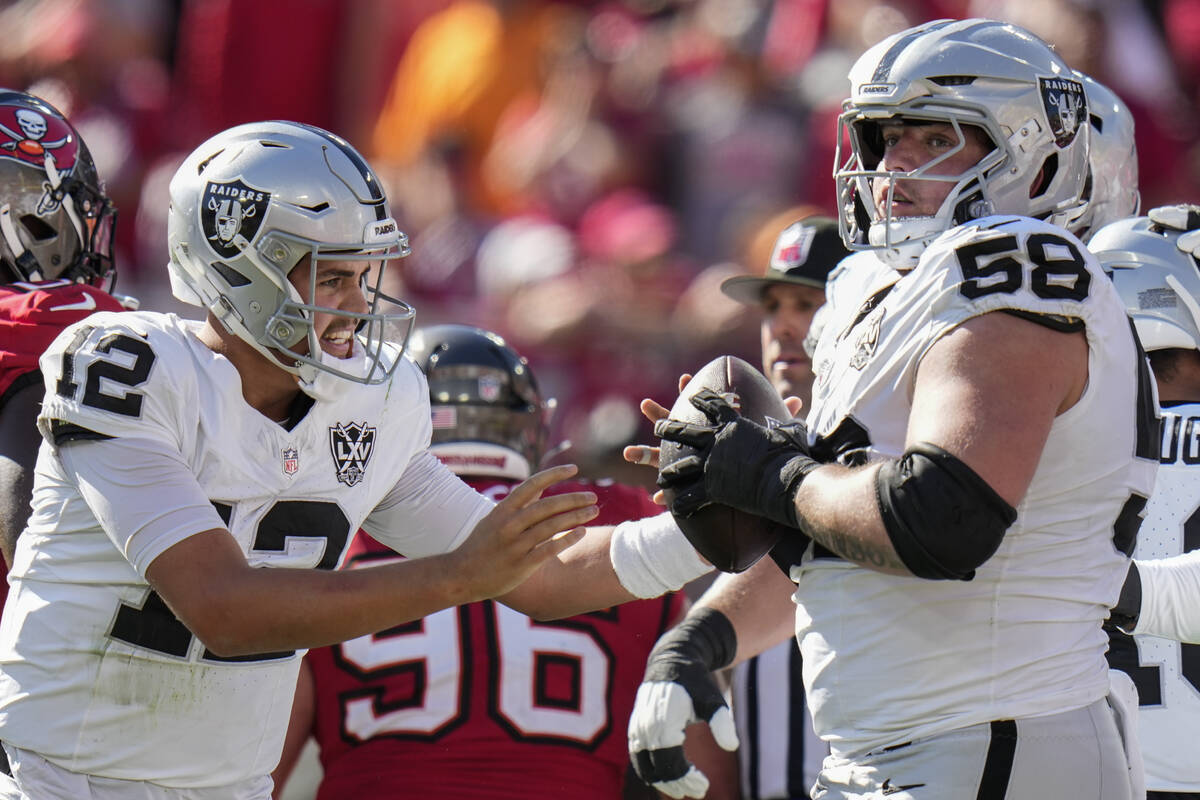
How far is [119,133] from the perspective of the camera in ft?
31.1

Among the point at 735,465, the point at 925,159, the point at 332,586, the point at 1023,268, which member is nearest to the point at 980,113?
the point at 925,159

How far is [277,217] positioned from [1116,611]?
177 centimetres

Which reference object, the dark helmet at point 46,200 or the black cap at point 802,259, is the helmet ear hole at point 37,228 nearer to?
the dark helmet at point 46,200

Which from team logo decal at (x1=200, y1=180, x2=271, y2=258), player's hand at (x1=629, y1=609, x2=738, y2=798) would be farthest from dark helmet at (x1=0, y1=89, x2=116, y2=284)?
player's hand at (x1=629, y1=609, x2=738, y2=798)

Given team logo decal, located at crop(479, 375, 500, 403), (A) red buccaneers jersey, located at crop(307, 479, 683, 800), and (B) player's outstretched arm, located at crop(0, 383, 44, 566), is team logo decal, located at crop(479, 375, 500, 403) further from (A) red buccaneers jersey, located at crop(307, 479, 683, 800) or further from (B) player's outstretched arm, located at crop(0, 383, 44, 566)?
(B) player's outstretched arm, located at crop(0, 383, 44, 566)

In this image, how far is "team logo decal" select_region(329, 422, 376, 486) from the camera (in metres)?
3.28

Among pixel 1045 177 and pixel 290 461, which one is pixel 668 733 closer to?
pixel 290 461

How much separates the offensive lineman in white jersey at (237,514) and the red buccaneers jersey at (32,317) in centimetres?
36

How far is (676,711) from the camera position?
11.4 ft

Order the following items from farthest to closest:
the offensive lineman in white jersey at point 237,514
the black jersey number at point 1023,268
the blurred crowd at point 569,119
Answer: the blurred crowd at point 569,119 < the offensive lineman in white jersey at point 237,514 < the black jersey number at point 1023,268

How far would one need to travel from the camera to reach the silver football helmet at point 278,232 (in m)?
3.22

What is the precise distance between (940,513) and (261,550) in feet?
4.36

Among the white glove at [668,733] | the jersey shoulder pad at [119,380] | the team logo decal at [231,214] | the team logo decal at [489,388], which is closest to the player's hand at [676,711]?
the white glove at [668,733]

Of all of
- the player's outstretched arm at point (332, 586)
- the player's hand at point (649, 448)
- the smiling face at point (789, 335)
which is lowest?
the smiling face at point (789, 335)
